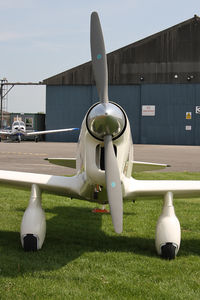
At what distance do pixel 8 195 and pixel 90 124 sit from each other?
629 cm

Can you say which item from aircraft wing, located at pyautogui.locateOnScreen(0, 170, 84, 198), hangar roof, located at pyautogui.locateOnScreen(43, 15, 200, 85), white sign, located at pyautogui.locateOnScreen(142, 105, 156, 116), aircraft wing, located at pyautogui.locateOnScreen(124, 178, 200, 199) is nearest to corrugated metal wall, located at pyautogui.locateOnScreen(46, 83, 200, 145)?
white sign, located at pyautogui.locateOnScreen(142, 105, 156, 116)

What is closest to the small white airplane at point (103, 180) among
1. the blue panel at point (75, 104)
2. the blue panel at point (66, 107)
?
the blue panel at point (75, 104)

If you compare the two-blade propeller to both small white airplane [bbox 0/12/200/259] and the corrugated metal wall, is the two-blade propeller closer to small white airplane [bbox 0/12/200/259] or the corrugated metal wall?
small white airplane [bbox 0/12/200/259]

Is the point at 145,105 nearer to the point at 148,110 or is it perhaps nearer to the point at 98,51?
the point at 148,110

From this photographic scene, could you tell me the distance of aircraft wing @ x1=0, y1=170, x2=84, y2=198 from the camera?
6051 mm

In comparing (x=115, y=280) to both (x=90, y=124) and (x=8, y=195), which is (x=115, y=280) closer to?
(x=90, y=124)

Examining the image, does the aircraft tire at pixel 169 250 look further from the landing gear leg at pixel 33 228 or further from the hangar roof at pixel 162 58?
the hangar roof at pixel 162 58

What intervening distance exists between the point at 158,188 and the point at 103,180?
1.20 meters

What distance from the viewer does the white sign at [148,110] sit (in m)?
47.8

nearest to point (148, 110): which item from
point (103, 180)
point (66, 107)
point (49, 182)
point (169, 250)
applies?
point (66, 107)

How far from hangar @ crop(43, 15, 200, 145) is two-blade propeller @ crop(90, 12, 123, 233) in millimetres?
41714

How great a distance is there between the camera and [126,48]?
4734 cm

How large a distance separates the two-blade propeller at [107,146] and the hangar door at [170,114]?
137ft

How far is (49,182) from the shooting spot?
20.7ft
